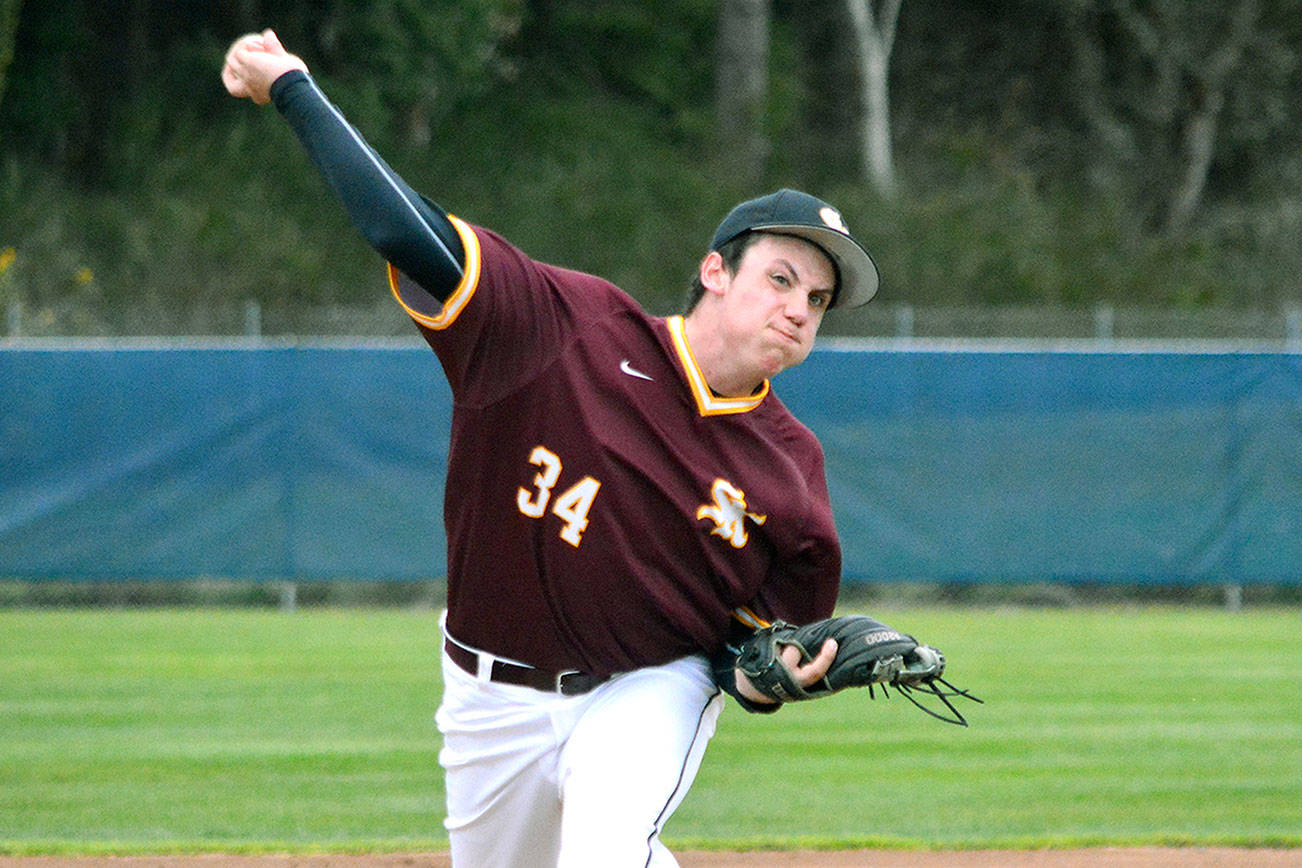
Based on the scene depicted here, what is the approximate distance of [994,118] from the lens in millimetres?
31594

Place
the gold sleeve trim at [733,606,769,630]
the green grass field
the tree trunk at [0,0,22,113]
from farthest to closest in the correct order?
the tree trunk at [0,0,22,113] → the green grass field → the gold sleeve trim at [733,606,769,630]

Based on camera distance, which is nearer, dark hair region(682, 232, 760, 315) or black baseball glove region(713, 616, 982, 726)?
black baseball glove region(713, 616, 982, 726)

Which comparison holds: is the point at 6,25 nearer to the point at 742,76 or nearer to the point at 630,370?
the point at 742,76

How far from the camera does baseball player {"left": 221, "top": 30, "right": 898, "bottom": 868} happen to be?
3605 mm

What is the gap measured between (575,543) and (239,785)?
387 centimetres

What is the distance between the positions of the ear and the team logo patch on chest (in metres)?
0.43

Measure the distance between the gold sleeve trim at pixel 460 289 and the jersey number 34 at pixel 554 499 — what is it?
13.4 inches

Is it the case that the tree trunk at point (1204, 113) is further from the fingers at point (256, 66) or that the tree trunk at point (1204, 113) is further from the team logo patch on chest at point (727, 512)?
the fingers at point (256, 66)

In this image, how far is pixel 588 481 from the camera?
3674mm

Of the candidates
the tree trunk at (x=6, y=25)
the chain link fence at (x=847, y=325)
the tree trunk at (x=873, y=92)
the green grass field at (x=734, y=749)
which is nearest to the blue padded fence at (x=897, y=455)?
the green grass field at (x=734, y=749)

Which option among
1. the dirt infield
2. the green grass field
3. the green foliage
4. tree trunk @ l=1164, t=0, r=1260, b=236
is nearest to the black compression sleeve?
the dirt infield

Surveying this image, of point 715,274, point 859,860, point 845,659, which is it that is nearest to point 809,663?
point 845,659

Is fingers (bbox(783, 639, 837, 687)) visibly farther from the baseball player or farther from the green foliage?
the green foliage

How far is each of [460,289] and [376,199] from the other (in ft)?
0.83
